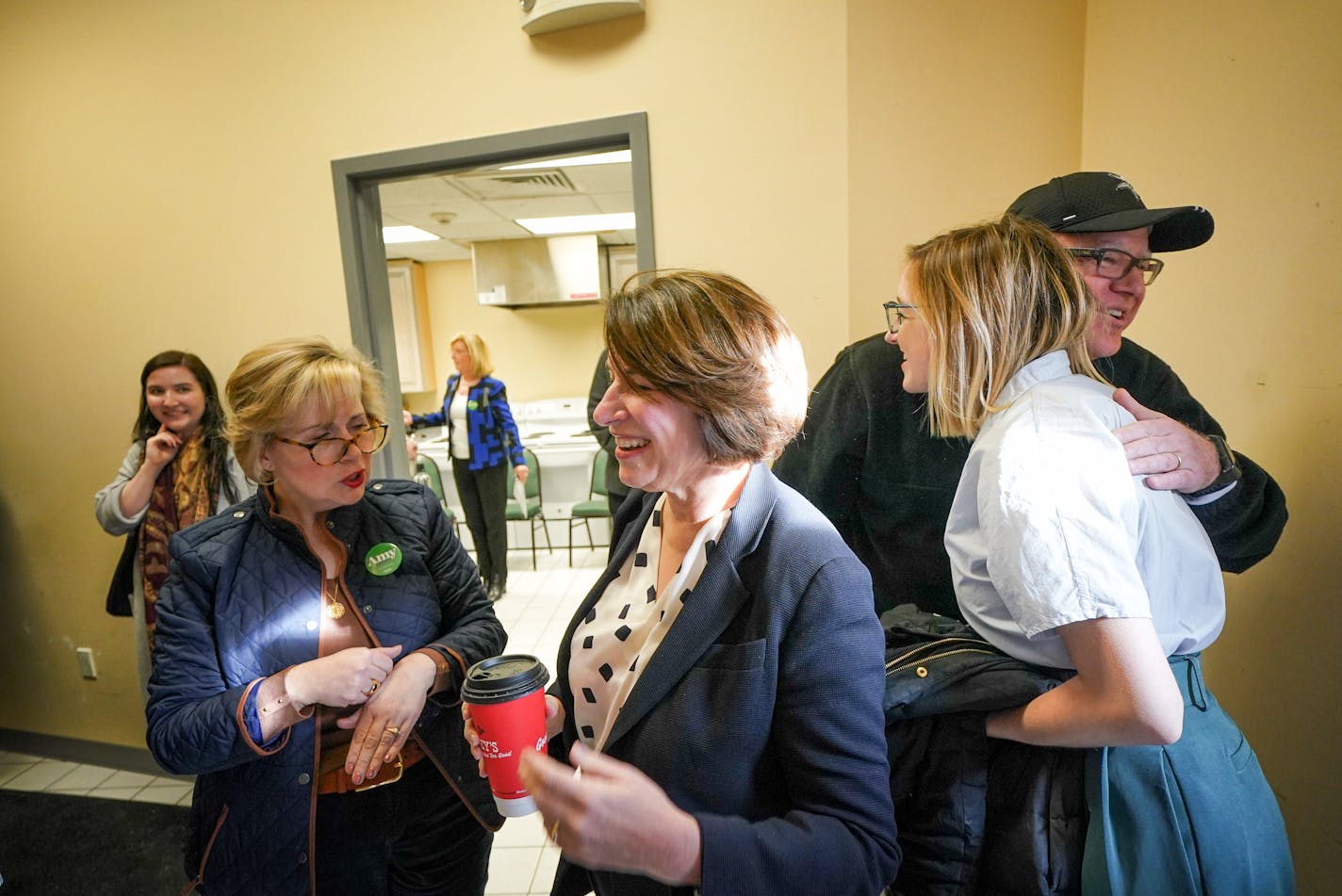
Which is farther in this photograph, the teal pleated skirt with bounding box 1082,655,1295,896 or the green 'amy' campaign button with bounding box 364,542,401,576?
the green 'amy' campaign button with bounding box 364,542,401,576

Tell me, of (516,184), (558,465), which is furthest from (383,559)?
(558,465)

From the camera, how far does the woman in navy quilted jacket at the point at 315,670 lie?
3.86ft

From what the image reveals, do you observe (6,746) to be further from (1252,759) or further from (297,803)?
(1252,759)

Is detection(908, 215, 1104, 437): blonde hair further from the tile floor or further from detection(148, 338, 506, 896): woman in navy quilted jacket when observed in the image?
the tile floor

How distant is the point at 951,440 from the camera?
1282 millimetres

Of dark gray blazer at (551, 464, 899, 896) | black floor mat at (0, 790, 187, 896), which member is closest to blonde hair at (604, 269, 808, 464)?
dark gray blazer at (551, 464, 899, 896)

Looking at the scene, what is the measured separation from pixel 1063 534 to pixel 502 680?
2.45 ft

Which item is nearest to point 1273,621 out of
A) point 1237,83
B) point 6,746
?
point 1237,83

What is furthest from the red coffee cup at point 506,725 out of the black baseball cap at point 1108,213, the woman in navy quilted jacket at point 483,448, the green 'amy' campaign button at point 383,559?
the woman in navy quilted jacket at point 483,448

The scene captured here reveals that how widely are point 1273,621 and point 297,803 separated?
2.06 metres

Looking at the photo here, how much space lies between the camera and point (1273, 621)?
57.8 inches

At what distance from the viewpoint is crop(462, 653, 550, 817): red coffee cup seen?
89 cm

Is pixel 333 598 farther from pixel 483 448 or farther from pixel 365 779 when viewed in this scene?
pixel 483 448

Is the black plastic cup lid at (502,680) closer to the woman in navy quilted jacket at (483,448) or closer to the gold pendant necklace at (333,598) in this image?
the gold pendant necklace at (333,598)
